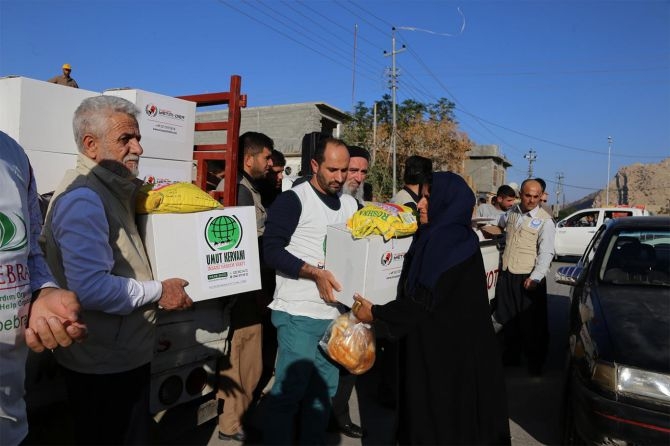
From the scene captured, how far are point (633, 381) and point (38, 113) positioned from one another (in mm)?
3985

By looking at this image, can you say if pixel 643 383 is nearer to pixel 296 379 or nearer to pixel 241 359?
pixel 296 379

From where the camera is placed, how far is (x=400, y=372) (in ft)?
7.59

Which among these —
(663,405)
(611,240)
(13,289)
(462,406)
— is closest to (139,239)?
(13,289)

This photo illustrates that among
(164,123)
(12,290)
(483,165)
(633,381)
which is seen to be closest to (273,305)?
(164,123)

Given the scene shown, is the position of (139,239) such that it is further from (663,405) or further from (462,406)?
(663,405)

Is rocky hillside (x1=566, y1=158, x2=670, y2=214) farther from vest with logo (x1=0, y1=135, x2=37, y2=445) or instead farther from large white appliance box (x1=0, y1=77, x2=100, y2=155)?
vest with logo (x1=0, y1=135, x2=37, y2=445)

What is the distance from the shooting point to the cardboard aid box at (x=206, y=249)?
2.31 meters

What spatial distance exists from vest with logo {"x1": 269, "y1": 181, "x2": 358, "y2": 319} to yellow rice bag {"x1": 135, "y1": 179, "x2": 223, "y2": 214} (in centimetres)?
62

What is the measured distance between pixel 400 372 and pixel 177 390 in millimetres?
1595

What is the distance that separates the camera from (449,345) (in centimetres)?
213

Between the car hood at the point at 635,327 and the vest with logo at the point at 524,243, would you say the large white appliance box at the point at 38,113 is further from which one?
the vest with logo at the point at 524,243

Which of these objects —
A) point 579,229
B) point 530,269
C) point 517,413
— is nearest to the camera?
point 517,413

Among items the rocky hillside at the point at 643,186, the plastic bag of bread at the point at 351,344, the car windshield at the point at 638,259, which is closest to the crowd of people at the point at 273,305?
the plastic bag of bread at the point at 351,344

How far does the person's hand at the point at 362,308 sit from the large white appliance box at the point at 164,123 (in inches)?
73.8
